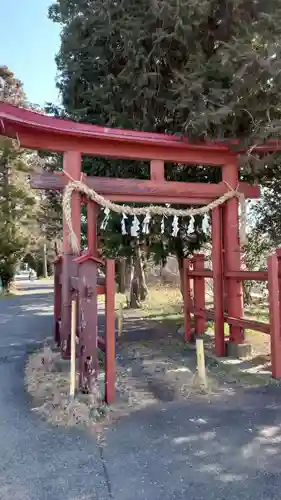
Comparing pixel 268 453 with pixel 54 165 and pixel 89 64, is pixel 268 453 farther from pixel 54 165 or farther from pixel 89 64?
pixel 54 165

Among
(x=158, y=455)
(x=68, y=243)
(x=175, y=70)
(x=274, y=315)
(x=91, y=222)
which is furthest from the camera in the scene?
(x=175, y=70)

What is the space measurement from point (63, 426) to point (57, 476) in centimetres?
87

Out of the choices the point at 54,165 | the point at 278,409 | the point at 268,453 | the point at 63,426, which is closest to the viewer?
the point at 268,453

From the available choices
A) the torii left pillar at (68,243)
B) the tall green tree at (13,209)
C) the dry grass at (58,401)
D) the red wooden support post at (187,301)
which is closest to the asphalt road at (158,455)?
the dry grass at (58,401)

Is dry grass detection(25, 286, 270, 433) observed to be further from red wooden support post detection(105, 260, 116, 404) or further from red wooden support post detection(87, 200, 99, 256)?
red wooden support post detection(87, 200, 99, 256)

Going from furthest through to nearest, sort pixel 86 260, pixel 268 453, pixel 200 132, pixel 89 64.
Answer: pixel 89 64 → pixel 200 132 → pixel 86 260 → pixel 268 453

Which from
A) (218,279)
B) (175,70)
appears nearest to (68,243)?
(218,279)

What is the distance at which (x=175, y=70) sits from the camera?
6113mm

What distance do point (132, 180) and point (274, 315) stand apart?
7.87 ft

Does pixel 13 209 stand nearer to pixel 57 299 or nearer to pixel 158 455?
pixel 57 299

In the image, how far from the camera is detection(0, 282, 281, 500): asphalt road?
7.93 ft

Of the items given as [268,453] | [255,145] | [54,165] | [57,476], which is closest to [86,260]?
[57,476]

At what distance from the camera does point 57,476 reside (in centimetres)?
261

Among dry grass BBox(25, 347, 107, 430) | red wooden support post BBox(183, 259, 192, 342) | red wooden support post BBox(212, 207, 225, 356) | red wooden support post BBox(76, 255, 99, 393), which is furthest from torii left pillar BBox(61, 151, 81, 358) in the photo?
red wooden support post BBox(183, 259, 192, 342)
